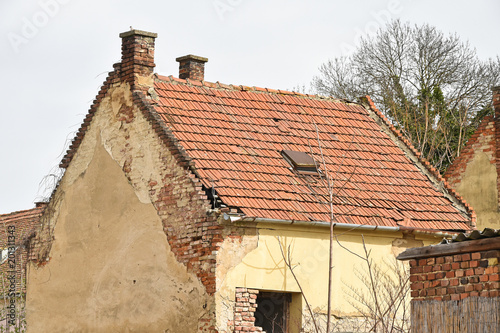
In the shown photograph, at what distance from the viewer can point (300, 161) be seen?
58.0ft

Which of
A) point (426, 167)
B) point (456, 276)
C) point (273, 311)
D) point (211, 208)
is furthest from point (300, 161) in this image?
point (456, 276)

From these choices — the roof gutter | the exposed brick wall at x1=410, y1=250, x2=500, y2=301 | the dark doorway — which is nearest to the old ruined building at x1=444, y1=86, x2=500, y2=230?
the roof gutter

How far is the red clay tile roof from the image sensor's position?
16406 millimetres

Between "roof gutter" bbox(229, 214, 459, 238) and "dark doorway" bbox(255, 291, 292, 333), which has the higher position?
"roof gutter" bbox(229, 214, 459, 238)

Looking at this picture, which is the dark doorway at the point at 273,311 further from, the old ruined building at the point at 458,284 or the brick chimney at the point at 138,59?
the old ruined building at the point at 458,284

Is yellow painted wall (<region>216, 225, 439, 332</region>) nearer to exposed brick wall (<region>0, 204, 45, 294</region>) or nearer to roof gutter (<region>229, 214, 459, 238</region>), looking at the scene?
roof gutter (<region>229, 214, 459, 238</region>)

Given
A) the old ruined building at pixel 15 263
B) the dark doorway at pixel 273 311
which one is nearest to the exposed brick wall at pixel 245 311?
the dark doorway at pixel 273 311

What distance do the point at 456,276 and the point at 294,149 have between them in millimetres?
9068

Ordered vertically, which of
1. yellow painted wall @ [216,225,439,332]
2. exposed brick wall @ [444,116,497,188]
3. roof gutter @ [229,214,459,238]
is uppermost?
exposed brick wall @ [444,116,497,188]

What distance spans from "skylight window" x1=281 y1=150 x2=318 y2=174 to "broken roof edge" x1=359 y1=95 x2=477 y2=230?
3.00 meters

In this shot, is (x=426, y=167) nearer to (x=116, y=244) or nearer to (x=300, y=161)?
(x=300, y=161)

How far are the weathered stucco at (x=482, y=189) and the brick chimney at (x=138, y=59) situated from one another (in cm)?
924

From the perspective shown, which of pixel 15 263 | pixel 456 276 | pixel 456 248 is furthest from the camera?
pixel 15 263

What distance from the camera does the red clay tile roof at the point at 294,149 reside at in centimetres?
1641
